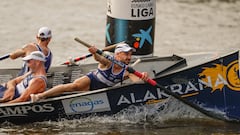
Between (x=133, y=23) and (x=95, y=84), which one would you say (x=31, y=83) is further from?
(x=133, y=23)

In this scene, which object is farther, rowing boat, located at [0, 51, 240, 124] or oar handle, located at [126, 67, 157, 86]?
rowing boat, located at [0, 51, 240, 124]

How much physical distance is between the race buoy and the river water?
1914 mm

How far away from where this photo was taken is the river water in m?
14.0

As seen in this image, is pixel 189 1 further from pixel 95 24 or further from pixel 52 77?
pixel 52 77

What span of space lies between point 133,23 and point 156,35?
6652mm

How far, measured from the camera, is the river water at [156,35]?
551 inches

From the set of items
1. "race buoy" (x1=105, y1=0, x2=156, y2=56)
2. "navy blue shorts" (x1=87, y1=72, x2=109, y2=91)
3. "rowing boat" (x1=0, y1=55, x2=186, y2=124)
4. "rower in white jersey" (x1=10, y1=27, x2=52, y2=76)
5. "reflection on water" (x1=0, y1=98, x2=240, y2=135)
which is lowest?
"reflection on water" (x1=0, y1=98, x2=240, y2=135)

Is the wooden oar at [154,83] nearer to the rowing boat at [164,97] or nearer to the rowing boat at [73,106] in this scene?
the rowing boat at [164,97]

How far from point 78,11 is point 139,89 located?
11.2m

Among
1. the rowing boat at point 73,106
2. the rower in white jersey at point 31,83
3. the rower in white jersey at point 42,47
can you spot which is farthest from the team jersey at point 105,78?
the rower in white jersey at point 42,47

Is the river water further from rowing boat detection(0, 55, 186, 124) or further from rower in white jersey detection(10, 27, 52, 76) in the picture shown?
rower in white jersey detection(10, 27, 52, 76)

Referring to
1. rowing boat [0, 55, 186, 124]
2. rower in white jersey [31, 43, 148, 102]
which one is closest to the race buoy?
rower in white jersey [31, 43, 148, 102]

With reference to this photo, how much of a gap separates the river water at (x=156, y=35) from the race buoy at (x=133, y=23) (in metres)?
1.91

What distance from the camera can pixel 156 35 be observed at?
2194 cm
